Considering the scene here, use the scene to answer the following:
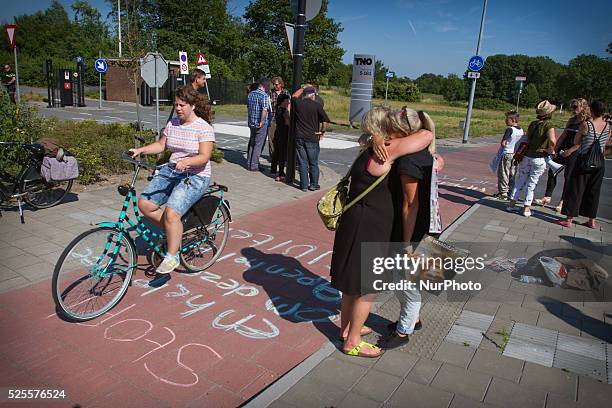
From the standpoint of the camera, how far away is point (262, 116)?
943cm

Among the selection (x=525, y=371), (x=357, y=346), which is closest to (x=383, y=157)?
(x=357, y=346)

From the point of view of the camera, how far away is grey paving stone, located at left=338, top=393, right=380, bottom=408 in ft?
8.91

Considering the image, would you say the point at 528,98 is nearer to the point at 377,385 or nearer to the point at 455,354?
the point at 455,354

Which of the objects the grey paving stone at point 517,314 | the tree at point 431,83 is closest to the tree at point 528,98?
the tree at point 431,83

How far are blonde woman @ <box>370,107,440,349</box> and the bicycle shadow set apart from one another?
1111 millimetres

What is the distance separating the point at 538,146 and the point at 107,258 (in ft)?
21.4

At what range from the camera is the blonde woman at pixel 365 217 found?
A: 2.88 metres

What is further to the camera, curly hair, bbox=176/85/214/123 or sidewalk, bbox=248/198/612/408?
curly hair, bbox=176/85/214/123

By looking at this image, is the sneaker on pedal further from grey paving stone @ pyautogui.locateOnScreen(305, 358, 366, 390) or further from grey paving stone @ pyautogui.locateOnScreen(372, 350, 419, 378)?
grey paving stone @ pyautogui.locateOnScreen(372, 350, 419, 378)

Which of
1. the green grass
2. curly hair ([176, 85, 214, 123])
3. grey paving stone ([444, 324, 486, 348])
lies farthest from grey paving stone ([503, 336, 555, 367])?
curly hair ([176, 85, 214, 123])

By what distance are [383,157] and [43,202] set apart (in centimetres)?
547

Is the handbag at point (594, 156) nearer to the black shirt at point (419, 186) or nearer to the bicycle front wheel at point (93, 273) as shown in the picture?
the black shirt at point (419, 186)

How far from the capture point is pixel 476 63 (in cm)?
1855

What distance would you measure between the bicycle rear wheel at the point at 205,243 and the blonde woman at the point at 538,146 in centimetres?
517
